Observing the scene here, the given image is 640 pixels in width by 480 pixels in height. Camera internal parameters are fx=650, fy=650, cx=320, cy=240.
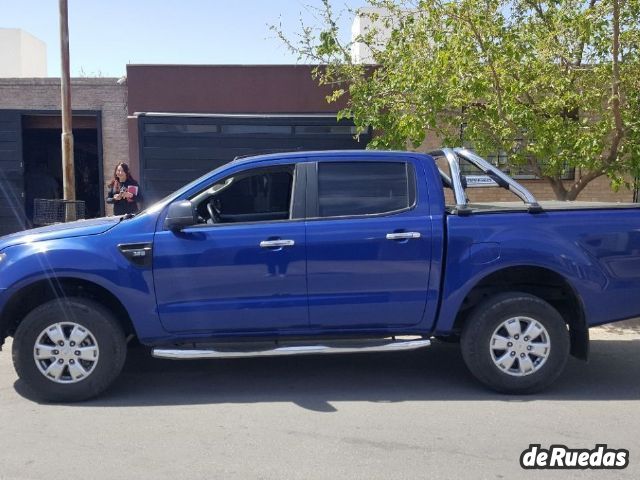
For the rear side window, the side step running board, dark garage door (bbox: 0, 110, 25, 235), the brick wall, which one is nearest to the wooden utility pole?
the brick wall

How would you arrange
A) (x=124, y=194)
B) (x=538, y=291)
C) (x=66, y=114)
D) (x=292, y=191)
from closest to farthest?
1. (x=292, y=191)
2. (x=538, y=291)
3. (x=124, y=194)
4. (x=66, y=114)

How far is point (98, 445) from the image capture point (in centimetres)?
419

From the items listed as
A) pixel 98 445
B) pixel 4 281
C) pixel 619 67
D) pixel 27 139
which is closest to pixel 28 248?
pixel 4 281

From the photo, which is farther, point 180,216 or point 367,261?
point 367,261

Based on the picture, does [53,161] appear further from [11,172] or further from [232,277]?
[232,277]

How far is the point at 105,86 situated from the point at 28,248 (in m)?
8.96

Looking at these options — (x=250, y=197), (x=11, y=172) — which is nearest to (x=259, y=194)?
(x=250, y=197)

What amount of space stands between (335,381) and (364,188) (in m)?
1.67

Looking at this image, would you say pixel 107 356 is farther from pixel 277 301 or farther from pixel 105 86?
pixel 105 86

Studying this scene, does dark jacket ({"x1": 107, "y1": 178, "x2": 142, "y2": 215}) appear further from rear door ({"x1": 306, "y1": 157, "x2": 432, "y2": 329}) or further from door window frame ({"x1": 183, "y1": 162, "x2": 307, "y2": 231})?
rear door ({"x1": 306, "y1": 157, "x2": 432, "y2": 329})

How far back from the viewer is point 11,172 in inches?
516

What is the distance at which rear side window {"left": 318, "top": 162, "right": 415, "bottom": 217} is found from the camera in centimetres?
522

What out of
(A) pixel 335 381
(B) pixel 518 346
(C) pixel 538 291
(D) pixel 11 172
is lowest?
(A) pixel 335 381

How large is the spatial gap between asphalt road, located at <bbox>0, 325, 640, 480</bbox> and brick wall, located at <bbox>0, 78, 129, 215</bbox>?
7.99m
